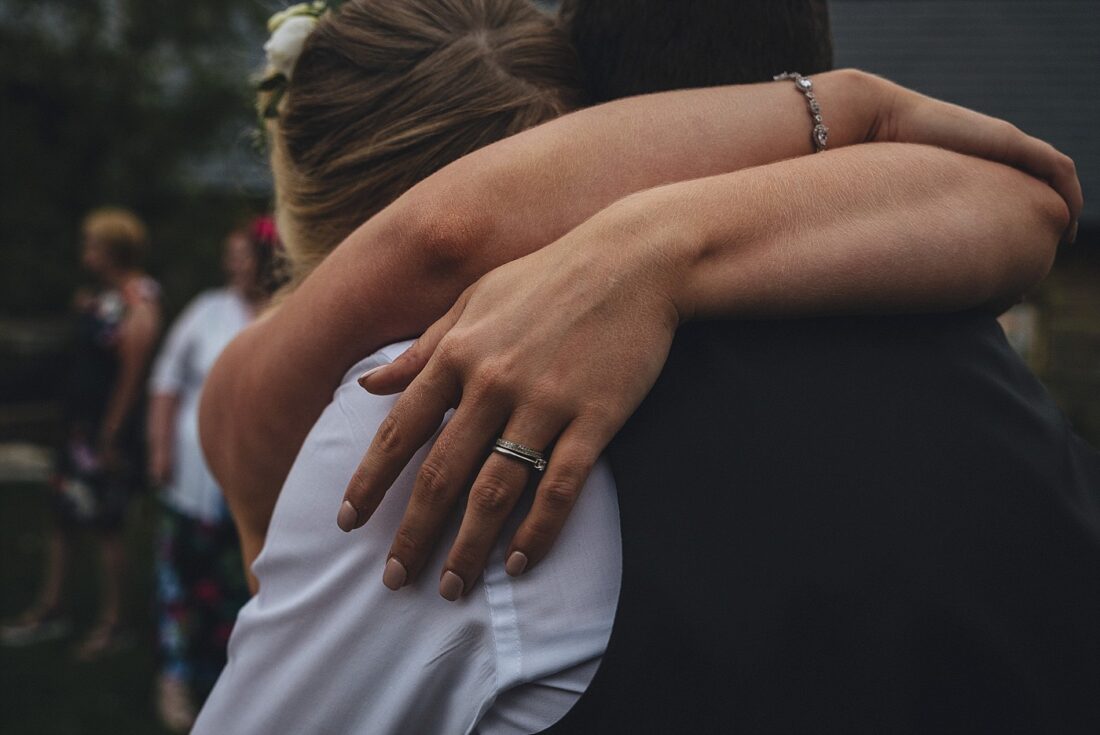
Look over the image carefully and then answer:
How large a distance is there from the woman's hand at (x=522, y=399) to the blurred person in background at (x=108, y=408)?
17.5ft

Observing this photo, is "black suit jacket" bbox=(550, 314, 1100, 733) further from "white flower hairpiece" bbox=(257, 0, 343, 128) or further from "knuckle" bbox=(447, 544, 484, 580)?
"white flower hairpiece" bbox=(257, 0, 343, 128)

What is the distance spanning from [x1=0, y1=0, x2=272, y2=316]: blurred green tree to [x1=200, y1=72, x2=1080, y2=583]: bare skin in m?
10.3

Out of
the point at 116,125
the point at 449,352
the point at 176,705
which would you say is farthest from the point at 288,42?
the point at 116,125

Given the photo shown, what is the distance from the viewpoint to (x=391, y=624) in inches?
44.5

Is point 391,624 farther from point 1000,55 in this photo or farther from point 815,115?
point 1000,55

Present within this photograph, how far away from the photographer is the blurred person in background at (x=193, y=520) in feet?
14.8

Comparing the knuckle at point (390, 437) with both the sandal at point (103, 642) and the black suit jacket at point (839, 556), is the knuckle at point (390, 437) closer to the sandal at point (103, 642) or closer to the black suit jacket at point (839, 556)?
the black suit jacket at point (839, 556)

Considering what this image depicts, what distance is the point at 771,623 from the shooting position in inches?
41.2

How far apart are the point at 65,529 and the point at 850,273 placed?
20.6ft

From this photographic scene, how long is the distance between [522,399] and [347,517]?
0.25 meters

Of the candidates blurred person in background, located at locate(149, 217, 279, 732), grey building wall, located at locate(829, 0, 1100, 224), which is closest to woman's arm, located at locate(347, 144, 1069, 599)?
blurred person in background, located at locate(149, 217, 279, 732)

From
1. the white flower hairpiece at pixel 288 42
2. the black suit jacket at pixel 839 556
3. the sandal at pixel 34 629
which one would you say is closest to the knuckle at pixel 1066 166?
the black suit jacket at pixel 839 556

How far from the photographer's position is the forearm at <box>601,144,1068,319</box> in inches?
44.9

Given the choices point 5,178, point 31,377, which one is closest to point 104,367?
point 5,178
